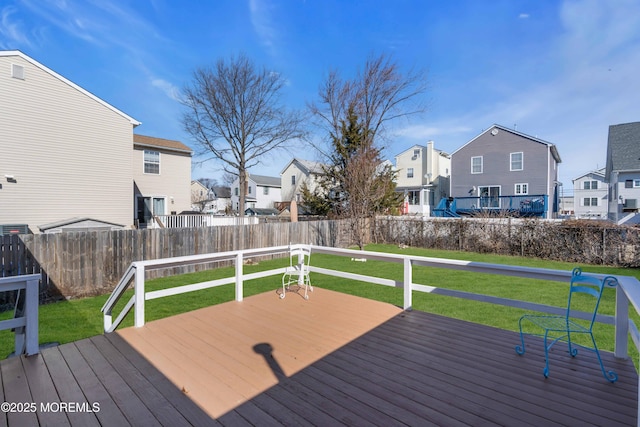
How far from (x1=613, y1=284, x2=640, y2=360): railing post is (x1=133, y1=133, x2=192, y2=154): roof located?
1983 cm

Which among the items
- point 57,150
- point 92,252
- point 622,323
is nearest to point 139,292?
point 92,252

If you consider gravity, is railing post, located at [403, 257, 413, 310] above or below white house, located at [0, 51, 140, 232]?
below

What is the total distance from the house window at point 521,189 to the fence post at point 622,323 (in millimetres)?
22445

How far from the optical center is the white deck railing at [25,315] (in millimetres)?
2859

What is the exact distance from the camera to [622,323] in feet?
9.61

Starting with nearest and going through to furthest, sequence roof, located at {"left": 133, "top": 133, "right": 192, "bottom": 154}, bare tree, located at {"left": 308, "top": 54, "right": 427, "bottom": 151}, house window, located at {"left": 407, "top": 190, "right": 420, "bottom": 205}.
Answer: roof, located at {"left": 133, "top": 133, "right": 192, "bottom": 154} → bare tree, located at {"left": 308, "top": 54, "right": 427, "bottom": 151} → house window, located at {"left": 407, "top": 190, "right": 420, "bottom": 205}

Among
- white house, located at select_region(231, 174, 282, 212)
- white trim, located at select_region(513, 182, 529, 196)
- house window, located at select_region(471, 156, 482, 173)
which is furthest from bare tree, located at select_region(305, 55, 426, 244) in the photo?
white house, located at select_region(231, 174, 282, 212)

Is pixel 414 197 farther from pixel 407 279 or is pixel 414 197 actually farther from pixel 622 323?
pixel 622 323

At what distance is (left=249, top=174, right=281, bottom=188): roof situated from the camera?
40.9 metres

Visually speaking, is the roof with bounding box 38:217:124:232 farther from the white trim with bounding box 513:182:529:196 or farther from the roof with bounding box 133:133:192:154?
the white trim with bounding box 513:182:529:196

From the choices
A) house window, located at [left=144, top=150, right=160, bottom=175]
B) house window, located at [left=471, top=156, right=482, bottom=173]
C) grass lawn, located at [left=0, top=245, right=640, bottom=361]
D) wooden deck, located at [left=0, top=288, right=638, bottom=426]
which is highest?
house window, located at [left=471, top=156, right=482, bottom=173]

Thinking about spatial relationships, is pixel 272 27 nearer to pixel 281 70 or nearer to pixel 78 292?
pixel 281 70

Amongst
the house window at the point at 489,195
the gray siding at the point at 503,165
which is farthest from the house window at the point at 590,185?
the house window at the point at 489,195

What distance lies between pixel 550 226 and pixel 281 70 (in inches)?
639
